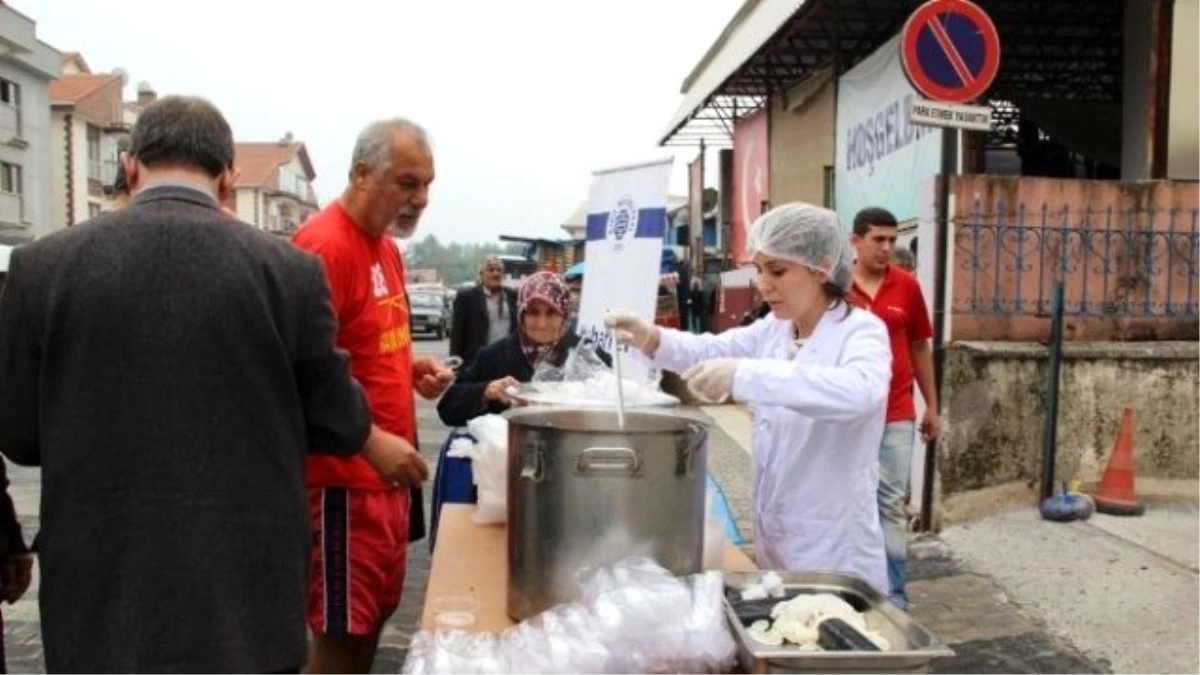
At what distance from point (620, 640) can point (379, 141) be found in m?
1.57

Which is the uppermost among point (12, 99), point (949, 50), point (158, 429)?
point (12, 99)

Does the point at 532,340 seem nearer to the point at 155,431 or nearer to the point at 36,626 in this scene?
the point at 155,431

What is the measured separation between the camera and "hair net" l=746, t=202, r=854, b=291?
2.37 m

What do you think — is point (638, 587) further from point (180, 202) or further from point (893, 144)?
point (893, 144)

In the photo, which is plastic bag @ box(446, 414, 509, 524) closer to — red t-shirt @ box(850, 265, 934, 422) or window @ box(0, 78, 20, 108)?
red t-shirt @ box(850, 265, 934, 422)

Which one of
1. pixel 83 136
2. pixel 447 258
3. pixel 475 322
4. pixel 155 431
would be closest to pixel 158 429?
pixel 155 431

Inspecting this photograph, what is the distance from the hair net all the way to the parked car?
1157 inches

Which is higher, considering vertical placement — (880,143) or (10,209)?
(10,209)

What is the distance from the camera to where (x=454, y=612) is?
205cm

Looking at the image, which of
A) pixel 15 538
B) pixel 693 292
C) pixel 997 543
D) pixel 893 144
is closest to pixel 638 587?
pixel 15 538

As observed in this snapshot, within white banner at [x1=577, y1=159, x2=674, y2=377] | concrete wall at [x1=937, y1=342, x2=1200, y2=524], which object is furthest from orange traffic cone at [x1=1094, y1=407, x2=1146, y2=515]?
white banner at [x1=577, y1=159, x2=674, y2=377]

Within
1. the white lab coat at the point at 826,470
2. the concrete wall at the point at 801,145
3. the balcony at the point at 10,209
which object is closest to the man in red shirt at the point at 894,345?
the white lab coat at the point at 826,470

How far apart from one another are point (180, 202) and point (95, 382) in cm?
37

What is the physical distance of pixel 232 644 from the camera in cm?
185
